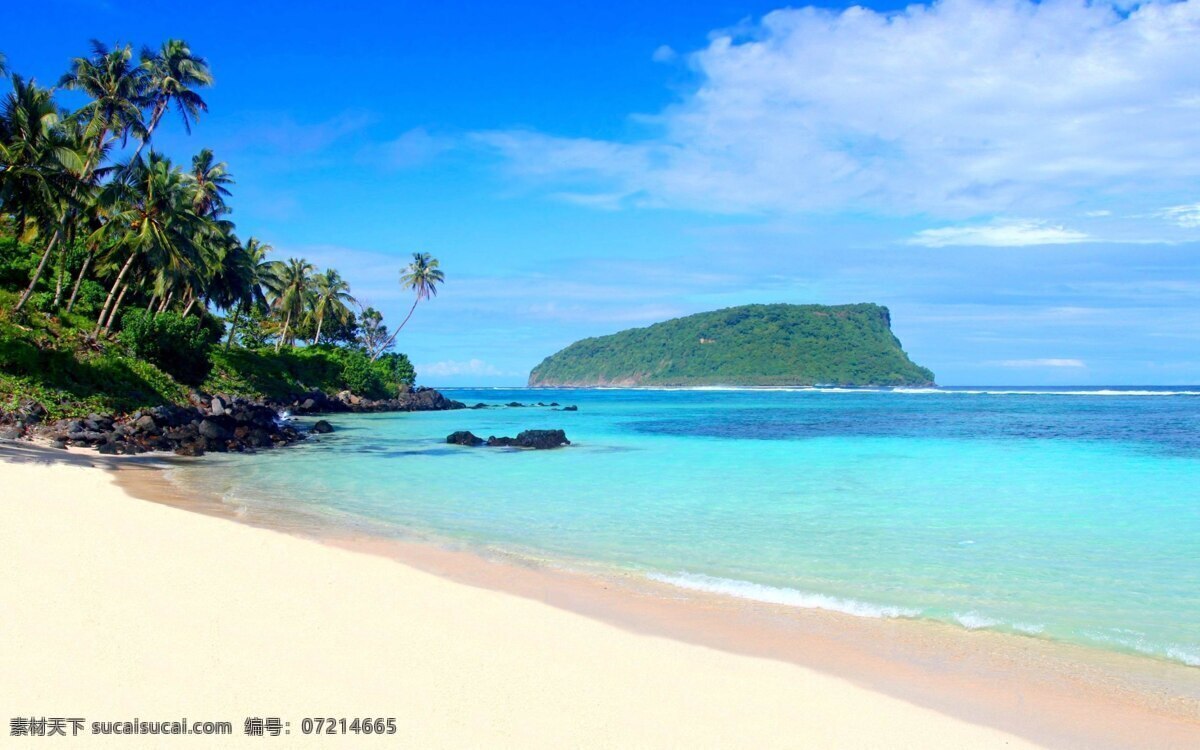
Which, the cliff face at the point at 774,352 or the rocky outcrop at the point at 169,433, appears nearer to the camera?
the rocky outcrop at the point at 169,433

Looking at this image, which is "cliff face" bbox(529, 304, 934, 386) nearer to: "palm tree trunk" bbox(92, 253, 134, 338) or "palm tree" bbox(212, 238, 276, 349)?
"palm tree" bbox(212, 238, 276, 349)

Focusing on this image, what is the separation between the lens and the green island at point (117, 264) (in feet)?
79.3

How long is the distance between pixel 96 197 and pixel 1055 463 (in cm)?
3662

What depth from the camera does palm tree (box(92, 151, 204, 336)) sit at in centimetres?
3105

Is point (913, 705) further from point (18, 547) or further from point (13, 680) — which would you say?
point (18, 547)

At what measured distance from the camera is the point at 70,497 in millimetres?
10594

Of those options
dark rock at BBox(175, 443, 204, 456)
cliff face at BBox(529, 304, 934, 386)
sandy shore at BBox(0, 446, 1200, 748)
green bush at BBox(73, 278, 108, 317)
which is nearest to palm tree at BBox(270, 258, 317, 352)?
green bush at BBox(73, 278, 108, 317)

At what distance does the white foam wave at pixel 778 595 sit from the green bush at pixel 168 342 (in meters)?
30.6

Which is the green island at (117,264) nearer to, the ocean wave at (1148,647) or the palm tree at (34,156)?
the palm tree at (34,156)

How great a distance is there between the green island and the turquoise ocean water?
8148mm

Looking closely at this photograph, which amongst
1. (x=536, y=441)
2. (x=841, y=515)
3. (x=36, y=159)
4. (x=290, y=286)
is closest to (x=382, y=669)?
(x=841, y=515)

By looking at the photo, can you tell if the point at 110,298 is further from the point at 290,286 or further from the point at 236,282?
the point at 290,286

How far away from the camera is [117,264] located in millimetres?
34562

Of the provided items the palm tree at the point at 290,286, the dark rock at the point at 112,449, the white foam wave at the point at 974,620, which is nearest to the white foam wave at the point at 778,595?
the white foam wave at the point at 974,620
